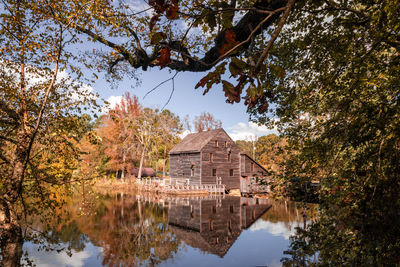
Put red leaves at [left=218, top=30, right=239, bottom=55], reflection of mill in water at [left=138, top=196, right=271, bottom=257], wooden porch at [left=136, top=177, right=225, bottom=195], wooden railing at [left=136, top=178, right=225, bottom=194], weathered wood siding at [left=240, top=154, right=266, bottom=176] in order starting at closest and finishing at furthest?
red leaves at [left=218, top=30, right=239, bottom=55], reflection of mill in water at [left=138, top=196, right=271, bottom=257], wooden porch at [left=136, top=177, right=225, bottom=195], wooden railing at [left=136, top=178, right=225, bottom=194], weathered wood siding at [left=240, top=154, right=266, bottom=176]

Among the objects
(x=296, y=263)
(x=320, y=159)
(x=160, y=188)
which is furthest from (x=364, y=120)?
(x=160, y=188)

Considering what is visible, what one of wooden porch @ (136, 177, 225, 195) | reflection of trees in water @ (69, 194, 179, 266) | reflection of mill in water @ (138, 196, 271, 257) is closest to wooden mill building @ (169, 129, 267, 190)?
wooden porch @ (136, 177, 225, 195)

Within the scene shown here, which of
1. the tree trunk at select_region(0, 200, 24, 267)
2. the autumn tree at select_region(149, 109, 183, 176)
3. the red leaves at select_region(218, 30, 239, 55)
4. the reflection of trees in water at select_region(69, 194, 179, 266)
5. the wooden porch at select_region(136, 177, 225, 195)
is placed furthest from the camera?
the wooden porch at select_region(136, 177, 225, 195)

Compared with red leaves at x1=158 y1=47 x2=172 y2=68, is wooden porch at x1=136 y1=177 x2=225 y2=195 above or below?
below

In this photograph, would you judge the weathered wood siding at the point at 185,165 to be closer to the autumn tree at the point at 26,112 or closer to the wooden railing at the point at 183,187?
the wooden railing at the point at 183,187

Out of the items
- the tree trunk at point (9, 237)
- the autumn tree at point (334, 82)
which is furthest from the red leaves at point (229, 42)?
the tree trunk at point (9, 237)

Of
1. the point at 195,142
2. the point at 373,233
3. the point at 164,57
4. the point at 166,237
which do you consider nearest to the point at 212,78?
the point at 164,57

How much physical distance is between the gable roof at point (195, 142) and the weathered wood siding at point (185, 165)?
812 mm

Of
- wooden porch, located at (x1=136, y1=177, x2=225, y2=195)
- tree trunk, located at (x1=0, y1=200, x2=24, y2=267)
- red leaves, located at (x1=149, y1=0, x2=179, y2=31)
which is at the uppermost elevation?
red leaves, located at (x1=149, y1=0, x2=179, y2=31)

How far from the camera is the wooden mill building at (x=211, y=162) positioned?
35.0 m

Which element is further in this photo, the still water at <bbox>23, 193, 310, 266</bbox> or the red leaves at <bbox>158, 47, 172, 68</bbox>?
the still water at <bbox>23, 193, 310, 266</bbox>

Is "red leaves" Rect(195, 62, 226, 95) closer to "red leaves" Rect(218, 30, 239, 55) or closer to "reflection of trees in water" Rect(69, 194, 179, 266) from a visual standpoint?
"red leaves" Rect(218, 30, 239, 55)

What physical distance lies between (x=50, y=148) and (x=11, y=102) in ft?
5.00

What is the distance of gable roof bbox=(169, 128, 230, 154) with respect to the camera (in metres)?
35.7
